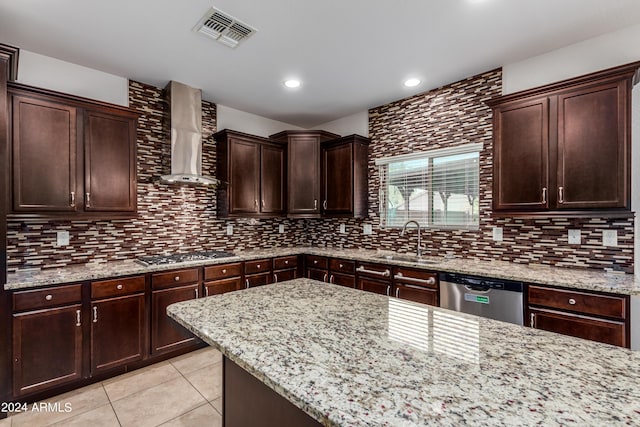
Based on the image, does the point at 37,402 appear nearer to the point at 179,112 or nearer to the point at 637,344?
the point at 179,112

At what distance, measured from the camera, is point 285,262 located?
381 centimetres

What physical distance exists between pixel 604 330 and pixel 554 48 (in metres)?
2.27

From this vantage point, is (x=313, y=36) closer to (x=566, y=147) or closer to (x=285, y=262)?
(x=566, y=147)

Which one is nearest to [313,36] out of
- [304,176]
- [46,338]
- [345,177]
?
[345,177]

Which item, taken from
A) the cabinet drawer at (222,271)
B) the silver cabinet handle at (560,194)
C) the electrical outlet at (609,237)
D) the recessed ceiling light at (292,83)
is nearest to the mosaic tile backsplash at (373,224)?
the electrical outlet at (609,237)

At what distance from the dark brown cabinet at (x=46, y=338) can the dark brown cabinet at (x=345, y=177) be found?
109 inches

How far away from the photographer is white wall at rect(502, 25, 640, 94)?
238 centimetres

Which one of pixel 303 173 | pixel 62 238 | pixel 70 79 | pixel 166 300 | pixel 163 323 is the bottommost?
pixel 163 323

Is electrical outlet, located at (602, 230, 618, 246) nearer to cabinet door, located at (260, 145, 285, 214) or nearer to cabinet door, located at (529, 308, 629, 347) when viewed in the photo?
cabinet door, located at (529, 308, 629, 347)

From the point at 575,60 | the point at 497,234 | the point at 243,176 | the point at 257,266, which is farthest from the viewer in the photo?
the point at 243,176

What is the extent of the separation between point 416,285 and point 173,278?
2.27 meters

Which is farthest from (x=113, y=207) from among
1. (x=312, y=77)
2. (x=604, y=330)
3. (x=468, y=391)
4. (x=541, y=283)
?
(x=604, y=330)

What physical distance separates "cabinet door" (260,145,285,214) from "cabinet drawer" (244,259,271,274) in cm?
70

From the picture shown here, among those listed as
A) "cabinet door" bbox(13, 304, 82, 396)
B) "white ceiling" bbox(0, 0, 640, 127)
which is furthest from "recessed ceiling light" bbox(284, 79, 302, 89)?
"cabinet door" bbox(13, 304, 82, 396)
